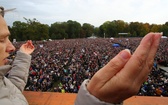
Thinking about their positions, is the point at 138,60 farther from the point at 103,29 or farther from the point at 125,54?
the point at 103,29

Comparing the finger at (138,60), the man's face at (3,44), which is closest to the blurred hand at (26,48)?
the man's face at (3,44)

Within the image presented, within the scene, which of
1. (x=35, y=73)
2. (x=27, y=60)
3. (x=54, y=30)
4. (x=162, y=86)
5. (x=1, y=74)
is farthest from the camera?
(x=54, y=30)

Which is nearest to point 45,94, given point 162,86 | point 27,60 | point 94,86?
point 27,60

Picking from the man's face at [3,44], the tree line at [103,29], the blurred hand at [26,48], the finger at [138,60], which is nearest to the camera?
the finger at [138,60]

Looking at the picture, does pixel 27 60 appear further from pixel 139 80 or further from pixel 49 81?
pixel 49 81

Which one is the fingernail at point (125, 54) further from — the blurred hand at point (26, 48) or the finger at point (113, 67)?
the blurred hand at point (26, 48)

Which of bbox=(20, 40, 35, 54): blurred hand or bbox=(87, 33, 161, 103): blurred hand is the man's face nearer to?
bbox=(20, 40, 35, 54): blurred hand

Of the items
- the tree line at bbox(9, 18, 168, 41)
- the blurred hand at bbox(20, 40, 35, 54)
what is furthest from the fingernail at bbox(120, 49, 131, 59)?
the tree line at bbox(9, 18, 168, 41)
